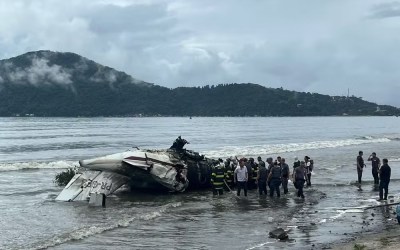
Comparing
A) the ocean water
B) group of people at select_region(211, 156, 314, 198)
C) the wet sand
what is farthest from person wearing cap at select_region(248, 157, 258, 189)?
the wet sand

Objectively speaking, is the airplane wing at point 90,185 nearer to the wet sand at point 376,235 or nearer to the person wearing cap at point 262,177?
the person wearing cap at point 262,177

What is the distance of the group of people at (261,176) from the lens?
22.0 m

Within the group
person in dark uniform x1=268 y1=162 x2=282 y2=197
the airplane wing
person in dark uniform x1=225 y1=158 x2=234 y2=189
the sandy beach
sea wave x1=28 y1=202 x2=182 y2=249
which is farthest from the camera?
person in dark uniform x1=225 y1=158 x2=234 y2=189

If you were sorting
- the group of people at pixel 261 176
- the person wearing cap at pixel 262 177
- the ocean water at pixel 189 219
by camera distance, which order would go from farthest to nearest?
the person wearing cap at pixel 262 177, the group of people at pixel 261 176, the ocean water at pixel 189 219

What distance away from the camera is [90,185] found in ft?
78.2

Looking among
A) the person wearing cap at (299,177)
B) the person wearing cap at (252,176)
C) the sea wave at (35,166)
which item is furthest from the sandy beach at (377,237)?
the sea wave at (35,166)

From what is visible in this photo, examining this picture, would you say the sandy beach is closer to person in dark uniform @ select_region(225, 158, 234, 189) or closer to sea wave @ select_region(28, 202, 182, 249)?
sea wave @ select_region(28, 202, 182, 249)

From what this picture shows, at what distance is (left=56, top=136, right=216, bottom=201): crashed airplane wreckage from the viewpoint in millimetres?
23703

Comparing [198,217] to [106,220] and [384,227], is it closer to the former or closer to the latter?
[106,220]

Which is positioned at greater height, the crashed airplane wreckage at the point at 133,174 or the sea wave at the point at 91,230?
the crashed airplane wreckage at the point at 133,174

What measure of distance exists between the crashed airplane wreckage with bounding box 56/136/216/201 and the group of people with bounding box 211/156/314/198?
1.84 meters

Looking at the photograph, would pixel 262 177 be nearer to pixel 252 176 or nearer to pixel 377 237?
pixel 252 176

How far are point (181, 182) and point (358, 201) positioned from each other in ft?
25.4

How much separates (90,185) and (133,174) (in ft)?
6.15
